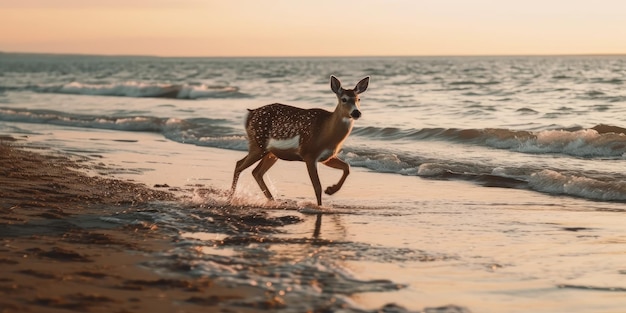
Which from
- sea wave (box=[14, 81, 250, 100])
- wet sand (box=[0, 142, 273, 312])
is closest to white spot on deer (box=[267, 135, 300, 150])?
wet sand (box=[0, 142, 273, 312])

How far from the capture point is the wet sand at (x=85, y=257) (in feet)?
24.1

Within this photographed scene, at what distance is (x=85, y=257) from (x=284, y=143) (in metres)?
4.72

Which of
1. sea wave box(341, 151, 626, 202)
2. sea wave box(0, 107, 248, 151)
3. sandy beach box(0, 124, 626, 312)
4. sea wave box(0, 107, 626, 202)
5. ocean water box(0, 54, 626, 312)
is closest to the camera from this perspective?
sandy beach box(0, 124, 626, 312)

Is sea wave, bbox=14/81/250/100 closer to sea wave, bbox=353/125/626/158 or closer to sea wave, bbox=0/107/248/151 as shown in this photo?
sea wave, bbox=0/107/248/151

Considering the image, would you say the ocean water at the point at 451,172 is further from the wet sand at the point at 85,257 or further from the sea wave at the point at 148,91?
the sea wave at the point at 148,91

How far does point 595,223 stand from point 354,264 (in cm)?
401

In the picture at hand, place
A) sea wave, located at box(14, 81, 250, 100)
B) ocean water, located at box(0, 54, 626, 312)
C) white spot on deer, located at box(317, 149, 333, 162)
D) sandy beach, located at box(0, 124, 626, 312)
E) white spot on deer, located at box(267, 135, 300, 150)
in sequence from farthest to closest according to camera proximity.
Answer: sea wave, located at box(14, 81, 250, 100) < white spot on deer, located at box(267, 135, 300, 150) < white spot on deer, located at box(317, 149, 333, 162) < ocean water, located at box(0, 54, 626, 312) < sandy beach, located at box(0, 124, 626, 312)

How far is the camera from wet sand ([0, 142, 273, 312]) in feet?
24.1

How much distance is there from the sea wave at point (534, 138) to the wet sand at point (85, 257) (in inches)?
402

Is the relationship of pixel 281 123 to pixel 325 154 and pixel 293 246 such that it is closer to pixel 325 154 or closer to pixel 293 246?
pixel 325 154

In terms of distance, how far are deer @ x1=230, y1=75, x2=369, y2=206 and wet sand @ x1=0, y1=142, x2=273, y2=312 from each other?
4.66 ft

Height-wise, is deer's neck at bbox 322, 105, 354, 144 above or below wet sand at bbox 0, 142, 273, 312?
above

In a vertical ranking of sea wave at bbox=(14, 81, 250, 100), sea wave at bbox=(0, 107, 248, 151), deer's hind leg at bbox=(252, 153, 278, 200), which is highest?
deer's hind leg at bbox=(252, 153, 278, 200)

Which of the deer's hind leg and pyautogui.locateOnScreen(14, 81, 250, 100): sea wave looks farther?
pyautogui.locateOnScreen(14, 81, 250, 100): sea wave
